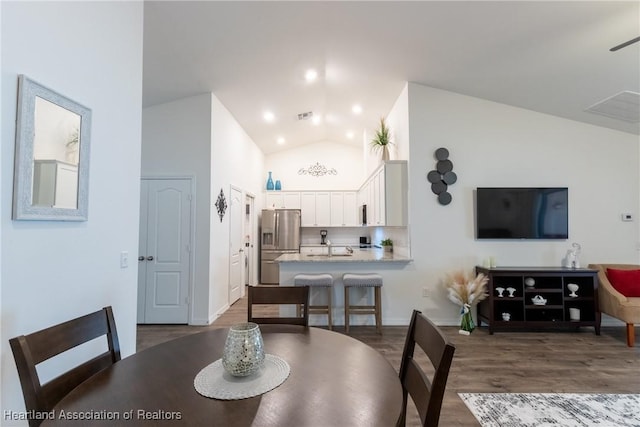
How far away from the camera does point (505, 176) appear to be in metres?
4.21

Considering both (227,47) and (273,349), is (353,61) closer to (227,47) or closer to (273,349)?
(227,47)

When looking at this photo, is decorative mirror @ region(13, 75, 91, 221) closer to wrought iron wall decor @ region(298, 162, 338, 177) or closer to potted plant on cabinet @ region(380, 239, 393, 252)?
potted plant on cabinet @ region(380, 239, 393, 252)

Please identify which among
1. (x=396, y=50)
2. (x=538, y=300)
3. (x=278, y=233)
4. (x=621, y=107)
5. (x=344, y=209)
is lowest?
(x=538, y=300)

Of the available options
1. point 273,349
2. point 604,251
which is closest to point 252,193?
point 273,349

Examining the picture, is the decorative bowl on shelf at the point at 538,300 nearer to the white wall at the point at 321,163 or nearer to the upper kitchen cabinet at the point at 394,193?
the upper kitchen cabinet at the point at 394,193

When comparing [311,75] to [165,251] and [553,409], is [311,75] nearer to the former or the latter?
[165,251]

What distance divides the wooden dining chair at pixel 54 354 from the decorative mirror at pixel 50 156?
0.66 metres

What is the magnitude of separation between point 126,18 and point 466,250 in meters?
4.34

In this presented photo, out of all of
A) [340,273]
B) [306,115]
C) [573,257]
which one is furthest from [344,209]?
[573,257]

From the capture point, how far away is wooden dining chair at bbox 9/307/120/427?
102 centimetres

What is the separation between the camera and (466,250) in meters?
4.19

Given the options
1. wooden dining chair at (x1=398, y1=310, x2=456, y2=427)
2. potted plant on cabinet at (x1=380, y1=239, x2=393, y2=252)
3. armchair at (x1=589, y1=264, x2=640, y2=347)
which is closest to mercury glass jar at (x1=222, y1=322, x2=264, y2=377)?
wooden dining chair at (x1=398, y1=310, x2=456, y2=427)

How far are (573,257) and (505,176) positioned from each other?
1.30m

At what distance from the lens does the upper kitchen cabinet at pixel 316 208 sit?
7.44 meters
